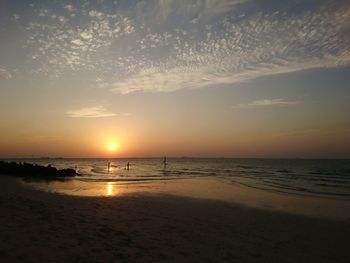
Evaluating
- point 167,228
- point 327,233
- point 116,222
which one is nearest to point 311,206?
point 327,233

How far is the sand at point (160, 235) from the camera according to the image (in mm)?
9594

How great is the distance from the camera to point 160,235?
40.2ft

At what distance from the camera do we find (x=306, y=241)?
12.8 m

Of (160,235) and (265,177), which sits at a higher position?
(265,177)

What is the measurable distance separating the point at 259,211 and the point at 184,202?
17.9 ft

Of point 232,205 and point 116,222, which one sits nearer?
point 116,222

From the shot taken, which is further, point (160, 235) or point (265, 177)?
point (265, 177)

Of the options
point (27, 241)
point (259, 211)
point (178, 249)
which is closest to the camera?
point (27, 241)

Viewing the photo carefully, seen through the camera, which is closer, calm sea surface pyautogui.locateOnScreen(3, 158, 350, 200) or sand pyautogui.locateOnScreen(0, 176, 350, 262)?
sand pyautogui.locateOnScreen(0, 176, 350, 262)

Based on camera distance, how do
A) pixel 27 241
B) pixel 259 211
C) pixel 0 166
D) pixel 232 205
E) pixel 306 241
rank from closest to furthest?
1. pixel 27 241
2. pixel 306 241
3. pixel 259 211
4. pixel 232 205
5. pixel 0 166

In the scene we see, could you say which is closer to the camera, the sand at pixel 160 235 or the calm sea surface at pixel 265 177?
the sand at pixel 160 235

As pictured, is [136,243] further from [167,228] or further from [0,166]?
[0,166]

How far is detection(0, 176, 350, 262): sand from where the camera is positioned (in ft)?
31.5

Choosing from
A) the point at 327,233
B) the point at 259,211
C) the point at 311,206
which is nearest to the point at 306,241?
the point at 327,233
